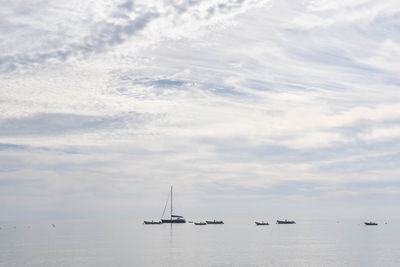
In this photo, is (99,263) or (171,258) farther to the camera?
(171,258)

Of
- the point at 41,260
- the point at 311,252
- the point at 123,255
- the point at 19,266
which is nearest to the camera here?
the point at 19,266

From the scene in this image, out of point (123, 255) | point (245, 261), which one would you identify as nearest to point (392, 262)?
point (245, 261)

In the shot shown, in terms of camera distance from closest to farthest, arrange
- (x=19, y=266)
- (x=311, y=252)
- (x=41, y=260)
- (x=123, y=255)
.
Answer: (x=19, y=266), (x=41, y=260), (x=123, y=255), (x=311, y=252)

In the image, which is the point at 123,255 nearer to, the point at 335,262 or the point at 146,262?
the point at 146,262

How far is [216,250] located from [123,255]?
107 feet

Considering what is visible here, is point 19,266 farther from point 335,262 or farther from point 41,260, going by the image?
point 335,262

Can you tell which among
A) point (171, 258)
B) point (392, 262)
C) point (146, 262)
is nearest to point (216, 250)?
point (171, 258)

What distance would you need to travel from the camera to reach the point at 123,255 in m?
143

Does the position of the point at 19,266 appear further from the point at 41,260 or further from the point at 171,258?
the point at 171,258

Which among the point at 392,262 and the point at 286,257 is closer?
the point at 392,262

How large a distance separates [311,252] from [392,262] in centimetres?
3267

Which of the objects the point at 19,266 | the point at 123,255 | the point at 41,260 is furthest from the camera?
the point at 123,255

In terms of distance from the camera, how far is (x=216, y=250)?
6112 inches

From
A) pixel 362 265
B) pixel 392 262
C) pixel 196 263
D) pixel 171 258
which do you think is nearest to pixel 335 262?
pixel 362 265
